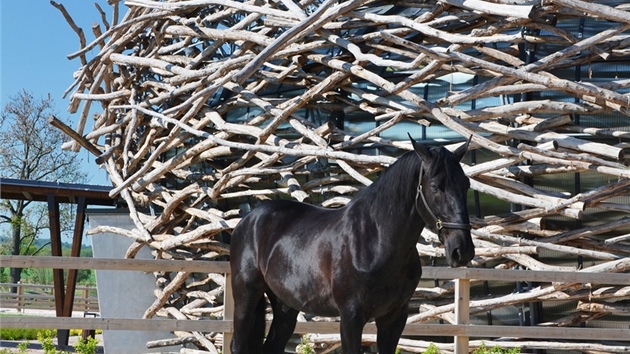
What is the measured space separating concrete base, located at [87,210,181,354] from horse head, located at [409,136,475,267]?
24.2ft

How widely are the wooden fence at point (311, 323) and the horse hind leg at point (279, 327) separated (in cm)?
119

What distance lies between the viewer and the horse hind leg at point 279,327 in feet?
15.6

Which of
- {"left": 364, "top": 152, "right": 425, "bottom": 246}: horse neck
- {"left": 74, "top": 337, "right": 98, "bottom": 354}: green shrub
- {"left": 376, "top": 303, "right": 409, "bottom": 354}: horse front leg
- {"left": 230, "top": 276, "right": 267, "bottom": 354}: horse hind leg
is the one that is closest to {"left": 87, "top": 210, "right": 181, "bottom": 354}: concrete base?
{"left": 74, "top": 337, "right": 98, "bottom": 354}: green shrub

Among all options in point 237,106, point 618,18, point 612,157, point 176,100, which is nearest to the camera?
point 618,18

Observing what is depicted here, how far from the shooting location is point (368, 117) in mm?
8688

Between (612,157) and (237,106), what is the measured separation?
14.3 ft

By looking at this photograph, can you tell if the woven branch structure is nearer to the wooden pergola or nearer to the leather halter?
the wooden pergola

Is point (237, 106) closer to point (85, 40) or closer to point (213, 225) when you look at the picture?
point (213, 225)

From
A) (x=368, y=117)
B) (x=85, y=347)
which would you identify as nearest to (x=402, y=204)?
(x=85, y=347)

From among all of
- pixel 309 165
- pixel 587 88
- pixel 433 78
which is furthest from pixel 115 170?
pixel 587 88

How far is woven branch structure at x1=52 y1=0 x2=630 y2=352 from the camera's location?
7.12 meters

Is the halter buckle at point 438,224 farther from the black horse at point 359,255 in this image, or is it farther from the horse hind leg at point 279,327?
the horse hind leg at point 279,327

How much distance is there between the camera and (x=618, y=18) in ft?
20.8

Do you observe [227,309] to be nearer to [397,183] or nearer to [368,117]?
[397,183]
